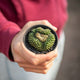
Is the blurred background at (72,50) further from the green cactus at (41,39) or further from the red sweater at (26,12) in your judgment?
the green cactus at (41,39)

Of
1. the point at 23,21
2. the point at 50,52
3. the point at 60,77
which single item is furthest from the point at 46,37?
the point at 60,77

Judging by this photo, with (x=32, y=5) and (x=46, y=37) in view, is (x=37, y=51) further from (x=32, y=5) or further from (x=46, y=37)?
(x=32, y=5)

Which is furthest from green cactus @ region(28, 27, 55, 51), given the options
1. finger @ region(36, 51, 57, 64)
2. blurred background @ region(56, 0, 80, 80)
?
blurred background @ region(56, 0, 80, 80)

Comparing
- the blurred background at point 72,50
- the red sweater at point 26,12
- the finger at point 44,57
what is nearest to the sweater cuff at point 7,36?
the red sweater at point 26,12

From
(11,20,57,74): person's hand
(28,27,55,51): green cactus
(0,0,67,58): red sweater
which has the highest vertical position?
(0,0,67,58): red sweater

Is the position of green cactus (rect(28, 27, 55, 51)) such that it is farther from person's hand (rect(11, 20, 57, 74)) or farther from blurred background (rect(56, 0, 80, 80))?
blurred background (rect(56, 0, 80, 80))

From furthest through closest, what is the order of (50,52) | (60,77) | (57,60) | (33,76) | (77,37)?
1. (77,37)
2. (60,77)
3. (57,60)
4. (33,76)
5. (50,52)
